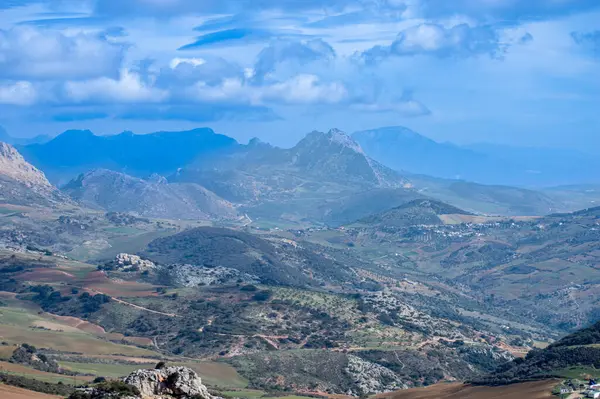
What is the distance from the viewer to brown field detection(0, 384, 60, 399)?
74688 millimetres

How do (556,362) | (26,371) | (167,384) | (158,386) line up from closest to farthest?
1. (158,386)
2. (167,384)
3. (26,371)
4. (556,362)

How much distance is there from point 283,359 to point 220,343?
63.4 feet

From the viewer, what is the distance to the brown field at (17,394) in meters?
74.7

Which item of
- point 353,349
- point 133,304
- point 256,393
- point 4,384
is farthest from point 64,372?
point 133,304

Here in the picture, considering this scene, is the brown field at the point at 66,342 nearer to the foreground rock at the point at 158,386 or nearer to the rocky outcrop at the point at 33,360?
the rocky outcrop at the point at 33,360

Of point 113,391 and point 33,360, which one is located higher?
point 113,391

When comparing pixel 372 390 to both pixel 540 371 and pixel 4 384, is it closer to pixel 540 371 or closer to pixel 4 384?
pixel 540 371

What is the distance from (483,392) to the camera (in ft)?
357

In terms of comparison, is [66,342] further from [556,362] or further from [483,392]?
[556,362]

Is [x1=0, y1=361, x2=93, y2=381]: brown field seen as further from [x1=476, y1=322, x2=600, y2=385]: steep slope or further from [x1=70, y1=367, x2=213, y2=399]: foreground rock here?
[x1=476, y1=322, x2=600, y2=385]: steep slope

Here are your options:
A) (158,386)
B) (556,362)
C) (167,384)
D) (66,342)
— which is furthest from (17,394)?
(66,342)

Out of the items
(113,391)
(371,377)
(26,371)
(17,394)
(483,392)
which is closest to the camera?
(113,391)

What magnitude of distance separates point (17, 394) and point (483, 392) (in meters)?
56.8

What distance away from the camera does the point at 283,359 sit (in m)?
143
